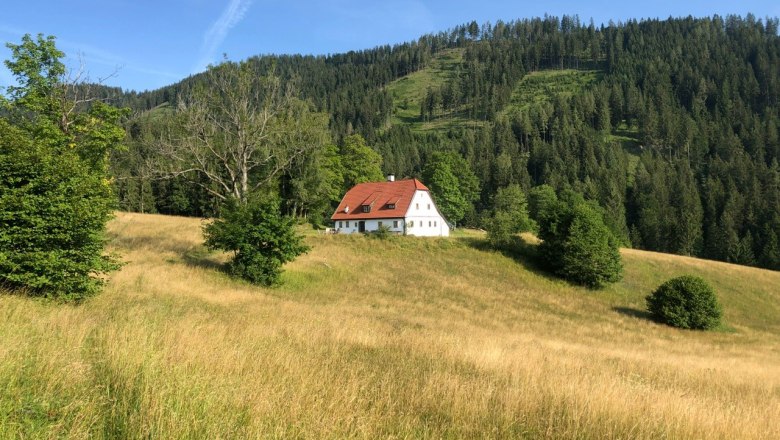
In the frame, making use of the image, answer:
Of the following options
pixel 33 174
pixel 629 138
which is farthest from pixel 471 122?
pixel 33 174

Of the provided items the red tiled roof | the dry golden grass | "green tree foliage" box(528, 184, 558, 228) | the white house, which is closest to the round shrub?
the dry golden grass

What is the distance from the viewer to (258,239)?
25.2 metres

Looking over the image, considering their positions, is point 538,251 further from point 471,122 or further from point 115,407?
point 471,122

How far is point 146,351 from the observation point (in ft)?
17.6

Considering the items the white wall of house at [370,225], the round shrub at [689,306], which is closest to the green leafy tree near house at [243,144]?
the white wall of house at [370,225]

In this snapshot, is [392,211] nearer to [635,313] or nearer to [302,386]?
[635,313]

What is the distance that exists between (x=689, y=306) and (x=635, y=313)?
4192 millimetres

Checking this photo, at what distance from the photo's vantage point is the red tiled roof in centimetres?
5675

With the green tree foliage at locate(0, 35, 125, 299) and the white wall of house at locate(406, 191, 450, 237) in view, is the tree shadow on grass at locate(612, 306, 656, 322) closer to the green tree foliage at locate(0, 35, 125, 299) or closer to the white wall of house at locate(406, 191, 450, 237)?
the white wall of house at locate(406, 191, 450, 237)

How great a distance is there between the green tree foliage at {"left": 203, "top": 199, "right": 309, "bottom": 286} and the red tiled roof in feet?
102

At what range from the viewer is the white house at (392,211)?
5631 cm

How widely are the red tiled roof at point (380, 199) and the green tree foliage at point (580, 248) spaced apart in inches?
727

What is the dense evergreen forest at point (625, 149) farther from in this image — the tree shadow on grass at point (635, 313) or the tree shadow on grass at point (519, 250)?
the tree shadow on grass at point (635, 313)

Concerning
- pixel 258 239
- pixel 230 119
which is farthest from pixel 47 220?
pixel 230 119
